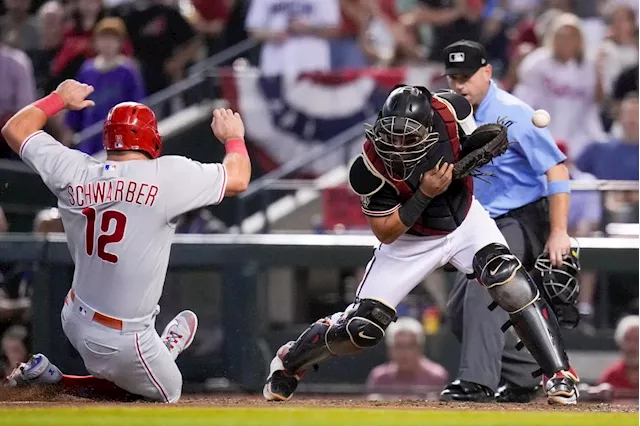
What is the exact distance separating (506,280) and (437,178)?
27.1 inches

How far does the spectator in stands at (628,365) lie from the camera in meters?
9.29

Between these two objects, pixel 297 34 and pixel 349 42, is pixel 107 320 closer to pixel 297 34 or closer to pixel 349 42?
pixel 297 34

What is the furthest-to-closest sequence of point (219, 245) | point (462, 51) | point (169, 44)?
point (169, 44) < point (219, 245) < point (462, 51)

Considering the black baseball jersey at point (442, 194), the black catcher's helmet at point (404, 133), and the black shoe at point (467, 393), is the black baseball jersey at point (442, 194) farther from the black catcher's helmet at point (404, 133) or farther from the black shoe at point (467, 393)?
the black shoe at point (467, 393)

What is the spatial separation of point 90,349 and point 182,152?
476cm

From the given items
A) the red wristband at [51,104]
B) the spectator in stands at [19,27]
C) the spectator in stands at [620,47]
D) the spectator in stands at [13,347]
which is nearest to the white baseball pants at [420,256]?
the red wristband at [51,104]

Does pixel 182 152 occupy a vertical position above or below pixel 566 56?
below

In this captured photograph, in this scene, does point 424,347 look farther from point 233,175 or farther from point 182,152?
point 233,175

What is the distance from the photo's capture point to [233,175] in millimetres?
6629

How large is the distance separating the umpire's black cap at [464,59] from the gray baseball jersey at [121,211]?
1.64 metres

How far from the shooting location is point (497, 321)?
7547mm

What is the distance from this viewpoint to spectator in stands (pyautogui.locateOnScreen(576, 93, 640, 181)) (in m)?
10.2

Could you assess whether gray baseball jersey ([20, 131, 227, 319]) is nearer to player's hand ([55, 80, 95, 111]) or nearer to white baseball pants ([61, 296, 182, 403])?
white baseball pants ([61, 296, 182, 403])

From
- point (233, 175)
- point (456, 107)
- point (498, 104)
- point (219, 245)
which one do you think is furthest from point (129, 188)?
point (219, 245)
